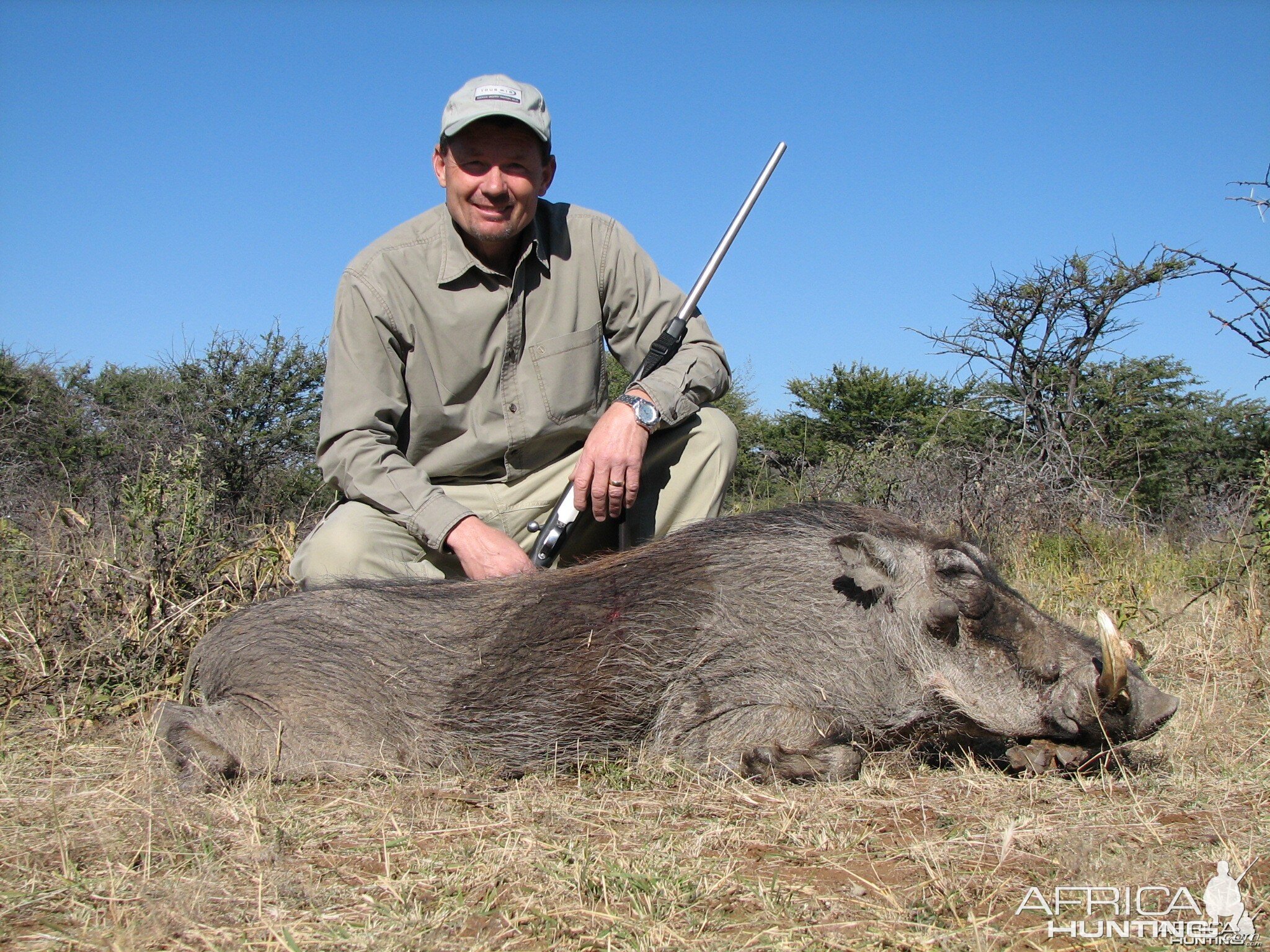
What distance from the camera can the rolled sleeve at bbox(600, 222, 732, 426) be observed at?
166 inches

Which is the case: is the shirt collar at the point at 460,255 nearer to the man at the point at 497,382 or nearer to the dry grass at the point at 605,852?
the man at the point at 497,382

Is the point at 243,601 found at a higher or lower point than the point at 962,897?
higher

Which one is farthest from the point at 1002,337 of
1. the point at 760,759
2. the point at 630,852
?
the point at 630,852

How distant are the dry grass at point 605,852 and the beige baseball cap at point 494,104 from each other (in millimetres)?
2380

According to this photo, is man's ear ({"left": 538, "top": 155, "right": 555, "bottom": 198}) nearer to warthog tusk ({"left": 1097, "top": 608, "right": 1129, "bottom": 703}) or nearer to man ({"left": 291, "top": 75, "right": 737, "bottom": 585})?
man ({"left": 291, "top": 75, "right": 737, "bottom": 585})

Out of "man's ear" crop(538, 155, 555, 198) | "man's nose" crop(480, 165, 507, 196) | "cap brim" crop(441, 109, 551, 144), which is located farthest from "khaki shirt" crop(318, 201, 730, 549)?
"cap brim" crop(441, 109, 551, 144)

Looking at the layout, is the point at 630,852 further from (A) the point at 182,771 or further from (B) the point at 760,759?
(A) the point at 182,771

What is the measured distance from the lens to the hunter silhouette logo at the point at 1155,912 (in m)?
1.92

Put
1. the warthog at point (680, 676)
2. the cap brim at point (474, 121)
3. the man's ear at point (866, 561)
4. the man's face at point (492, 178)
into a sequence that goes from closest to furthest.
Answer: the warthog at point (680, 676)
the man's ear at point (866, 561)
the cap brim at point (474, 121)
the man's face at point (492, 178)

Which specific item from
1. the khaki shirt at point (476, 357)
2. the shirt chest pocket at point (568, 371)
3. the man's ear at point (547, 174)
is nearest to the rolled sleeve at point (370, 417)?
the khaki shirt at point (476, 357)

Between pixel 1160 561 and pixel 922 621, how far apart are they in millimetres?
3697

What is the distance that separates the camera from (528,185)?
3994 mm

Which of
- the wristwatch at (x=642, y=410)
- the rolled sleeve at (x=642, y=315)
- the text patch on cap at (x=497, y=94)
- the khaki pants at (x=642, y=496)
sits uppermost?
the text patch on cap at (x=497, y=94)

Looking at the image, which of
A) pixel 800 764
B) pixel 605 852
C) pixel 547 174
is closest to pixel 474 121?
pixel 547 174
